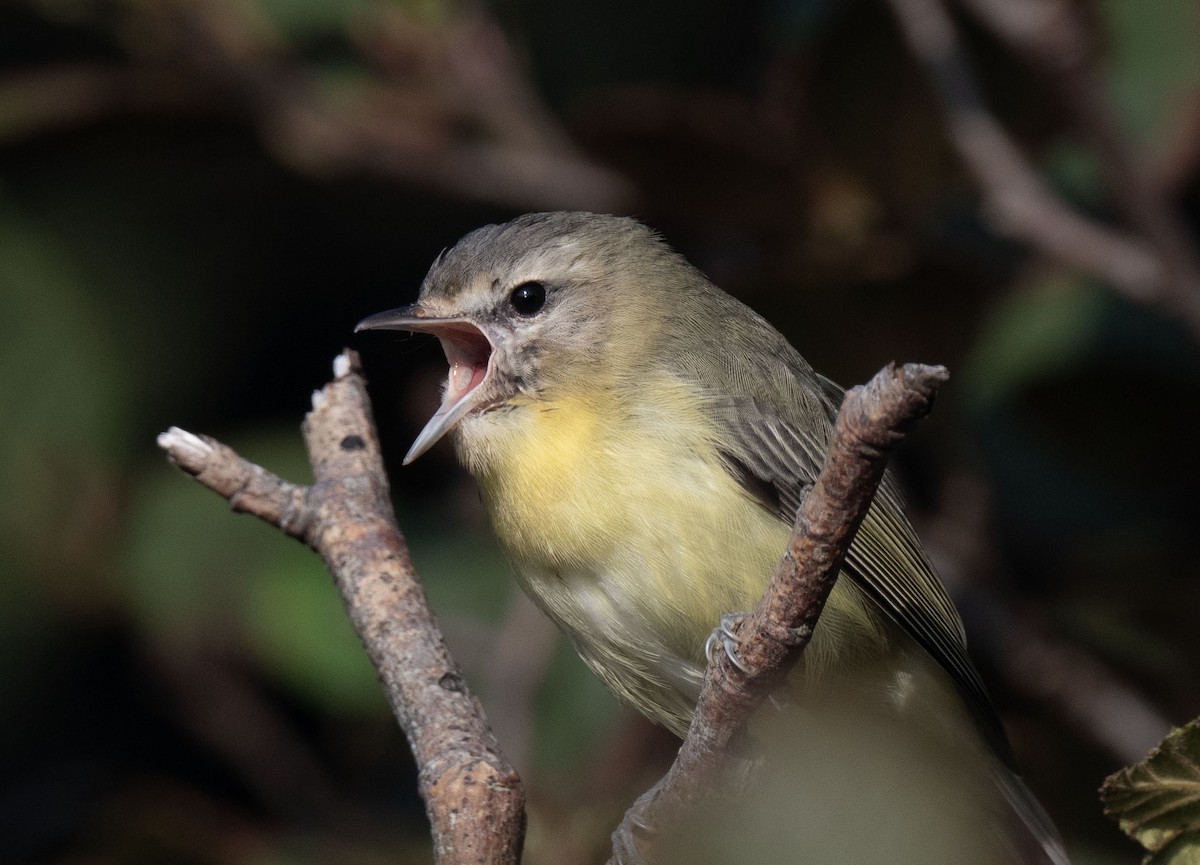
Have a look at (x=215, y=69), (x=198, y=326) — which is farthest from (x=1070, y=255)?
(x=198, y=326)

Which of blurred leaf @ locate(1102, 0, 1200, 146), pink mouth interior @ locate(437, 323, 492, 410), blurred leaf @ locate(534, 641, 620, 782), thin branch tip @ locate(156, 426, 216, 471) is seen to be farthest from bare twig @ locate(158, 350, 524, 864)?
blurred leaf @ locate(1102, 0, 1200, 146)

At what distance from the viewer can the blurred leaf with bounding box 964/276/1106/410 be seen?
3.73 m

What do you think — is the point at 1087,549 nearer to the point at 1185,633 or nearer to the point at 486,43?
the point at 1185,633

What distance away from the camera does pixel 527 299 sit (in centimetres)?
314

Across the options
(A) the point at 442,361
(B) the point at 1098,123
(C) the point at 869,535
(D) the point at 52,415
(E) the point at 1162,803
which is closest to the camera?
(E) the point at 1162,803

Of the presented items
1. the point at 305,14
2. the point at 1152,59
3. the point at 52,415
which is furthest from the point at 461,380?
the point at 1152,59

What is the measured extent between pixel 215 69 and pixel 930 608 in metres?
2.11

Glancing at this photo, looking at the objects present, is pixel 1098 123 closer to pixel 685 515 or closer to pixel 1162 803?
pixel 685 515

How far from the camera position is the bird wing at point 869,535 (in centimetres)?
283

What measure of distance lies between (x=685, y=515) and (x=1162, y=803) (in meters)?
1.06

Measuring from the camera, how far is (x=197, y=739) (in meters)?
4.34

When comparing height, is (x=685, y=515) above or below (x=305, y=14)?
below

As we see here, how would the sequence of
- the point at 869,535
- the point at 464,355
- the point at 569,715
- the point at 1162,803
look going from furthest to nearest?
the point at 569,715 → the point at 464,355 → the point at 869,535 → the point at 1162,803

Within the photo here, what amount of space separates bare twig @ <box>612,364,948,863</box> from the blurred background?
0.75 m
